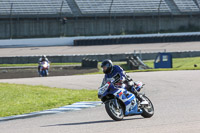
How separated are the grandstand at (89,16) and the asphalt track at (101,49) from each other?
15.8 ft

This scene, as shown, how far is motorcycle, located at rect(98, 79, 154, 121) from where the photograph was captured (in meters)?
10.0

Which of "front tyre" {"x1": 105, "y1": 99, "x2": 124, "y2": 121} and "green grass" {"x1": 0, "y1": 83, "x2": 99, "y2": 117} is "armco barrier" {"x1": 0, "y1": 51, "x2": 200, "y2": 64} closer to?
"green grass" {"x1": 0, "y1": 83, "x2": 99, "y2": 117}

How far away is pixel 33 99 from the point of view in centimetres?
1498

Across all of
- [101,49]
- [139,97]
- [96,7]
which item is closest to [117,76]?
[139,97]

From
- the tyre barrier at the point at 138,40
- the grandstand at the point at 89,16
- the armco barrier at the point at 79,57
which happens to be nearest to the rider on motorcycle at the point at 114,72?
the armco barrier at the point at 79,57

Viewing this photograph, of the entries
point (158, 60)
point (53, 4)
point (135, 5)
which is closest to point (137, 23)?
point (135, 5)

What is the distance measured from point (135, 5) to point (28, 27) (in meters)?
13.7

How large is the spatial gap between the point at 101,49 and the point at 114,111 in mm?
35709

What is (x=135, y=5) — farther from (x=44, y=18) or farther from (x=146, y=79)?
(x=146, y=79)

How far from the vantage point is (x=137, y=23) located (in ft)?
177

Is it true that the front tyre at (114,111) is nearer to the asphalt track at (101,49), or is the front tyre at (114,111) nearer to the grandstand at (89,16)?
the asphalt track at (101,49)

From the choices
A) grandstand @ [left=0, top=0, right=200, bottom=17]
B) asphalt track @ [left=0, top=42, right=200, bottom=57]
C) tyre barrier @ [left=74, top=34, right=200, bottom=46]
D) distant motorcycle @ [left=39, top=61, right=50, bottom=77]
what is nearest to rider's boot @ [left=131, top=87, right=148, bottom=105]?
distant motorcycle @ [left=39, top=61, right=50, bottom=77]

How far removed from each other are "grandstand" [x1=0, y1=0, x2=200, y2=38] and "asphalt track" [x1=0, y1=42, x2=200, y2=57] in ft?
15.8

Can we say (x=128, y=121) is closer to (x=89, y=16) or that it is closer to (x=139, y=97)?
(x=139, y=97)
